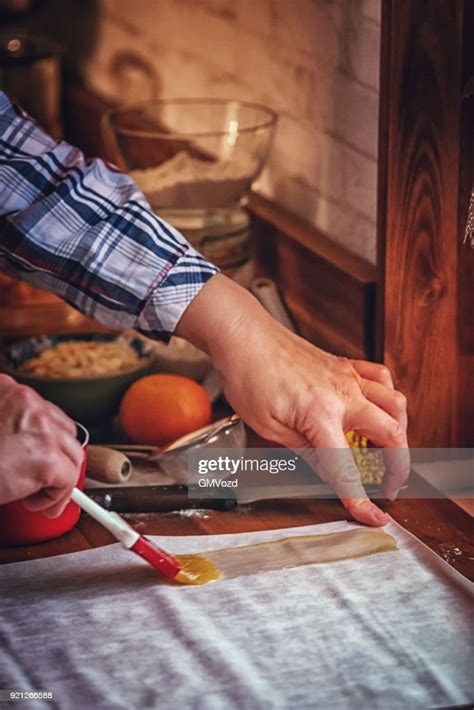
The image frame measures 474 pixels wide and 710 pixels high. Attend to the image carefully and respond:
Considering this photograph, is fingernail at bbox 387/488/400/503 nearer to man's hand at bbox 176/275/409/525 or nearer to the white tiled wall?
man's hand at bbox 176/275/409/525

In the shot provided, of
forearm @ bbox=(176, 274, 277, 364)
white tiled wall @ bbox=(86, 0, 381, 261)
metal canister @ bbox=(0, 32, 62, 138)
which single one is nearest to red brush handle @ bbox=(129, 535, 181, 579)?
forearm @ bbox=(176, 274, 277, 364)

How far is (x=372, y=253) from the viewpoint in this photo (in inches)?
58.7

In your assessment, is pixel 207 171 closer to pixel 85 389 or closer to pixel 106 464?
pixel 85 389

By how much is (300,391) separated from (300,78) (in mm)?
684

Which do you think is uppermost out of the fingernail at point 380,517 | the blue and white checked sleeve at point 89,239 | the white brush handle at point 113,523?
the blue and white checked sleeve at point 89,239

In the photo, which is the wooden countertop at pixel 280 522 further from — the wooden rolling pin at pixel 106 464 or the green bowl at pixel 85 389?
the green bowl at pixel 85 389

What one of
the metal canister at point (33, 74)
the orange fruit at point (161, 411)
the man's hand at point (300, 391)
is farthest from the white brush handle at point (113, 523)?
the metal canister at point (33, 74)

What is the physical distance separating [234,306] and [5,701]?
1.52 feet

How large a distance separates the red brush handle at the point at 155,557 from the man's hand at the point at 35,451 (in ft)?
0.38

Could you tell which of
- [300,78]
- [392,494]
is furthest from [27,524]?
[300,78]

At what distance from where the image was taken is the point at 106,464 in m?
1.26

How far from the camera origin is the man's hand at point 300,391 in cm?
115

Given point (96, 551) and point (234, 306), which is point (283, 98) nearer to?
point (234, 306)

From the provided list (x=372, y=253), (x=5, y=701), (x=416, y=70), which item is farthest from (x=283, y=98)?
(x=5, y=701)
